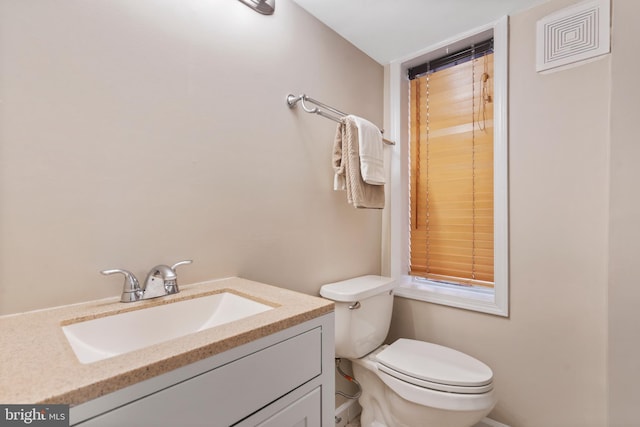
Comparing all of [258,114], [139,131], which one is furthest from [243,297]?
[258,114]

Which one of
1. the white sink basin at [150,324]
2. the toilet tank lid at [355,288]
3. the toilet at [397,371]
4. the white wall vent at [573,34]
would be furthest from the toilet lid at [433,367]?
the white wall vent at [573,34]

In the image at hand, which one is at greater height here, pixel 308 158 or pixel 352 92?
pixel 352 92

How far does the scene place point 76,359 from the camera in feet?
1.57

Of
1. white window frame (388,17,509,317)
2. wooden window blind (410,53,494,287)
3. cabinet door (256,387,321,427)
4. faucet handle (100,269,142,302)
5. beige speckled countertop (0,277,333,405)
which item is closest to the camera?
beige speckled countertop (0,277,333,405)

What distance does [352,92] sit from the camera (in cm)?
167

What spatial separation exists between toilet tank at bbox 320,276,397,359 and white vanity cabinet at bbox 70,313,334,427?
564mm

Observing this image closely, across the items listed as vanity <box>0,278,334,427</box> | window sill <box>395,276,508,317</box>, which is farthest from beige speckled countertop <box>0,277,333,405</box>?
window sill <box>395,276,508,317</box>

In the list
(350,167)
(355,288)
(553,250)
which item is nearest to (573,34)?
(553,250)

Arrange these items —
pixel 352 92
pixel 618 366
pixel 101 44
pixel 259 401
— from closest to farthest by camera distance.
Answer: pixel 259 401
pixel 101 44
pixel 618 366
pixel 352 92

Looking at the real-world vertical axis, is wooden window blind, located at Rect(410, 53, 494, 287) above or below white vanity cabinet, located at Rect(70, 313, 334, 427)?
above

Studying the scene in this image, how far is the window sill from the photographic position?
4.89 feet

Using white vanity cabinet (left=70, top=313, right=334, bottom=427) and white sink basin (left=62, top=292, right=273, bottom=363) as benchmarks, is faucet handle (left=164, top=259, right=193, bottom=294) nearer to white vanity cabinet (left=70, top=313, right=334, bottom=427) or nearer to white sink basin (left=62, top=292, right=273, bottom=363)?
white sink basin (left=62, top=292, right=273, bottom=363)

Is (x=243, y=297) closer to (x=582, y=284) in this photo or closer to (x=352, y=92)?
(x=352, y=92)

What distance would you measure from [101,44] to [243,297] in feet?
2.70
